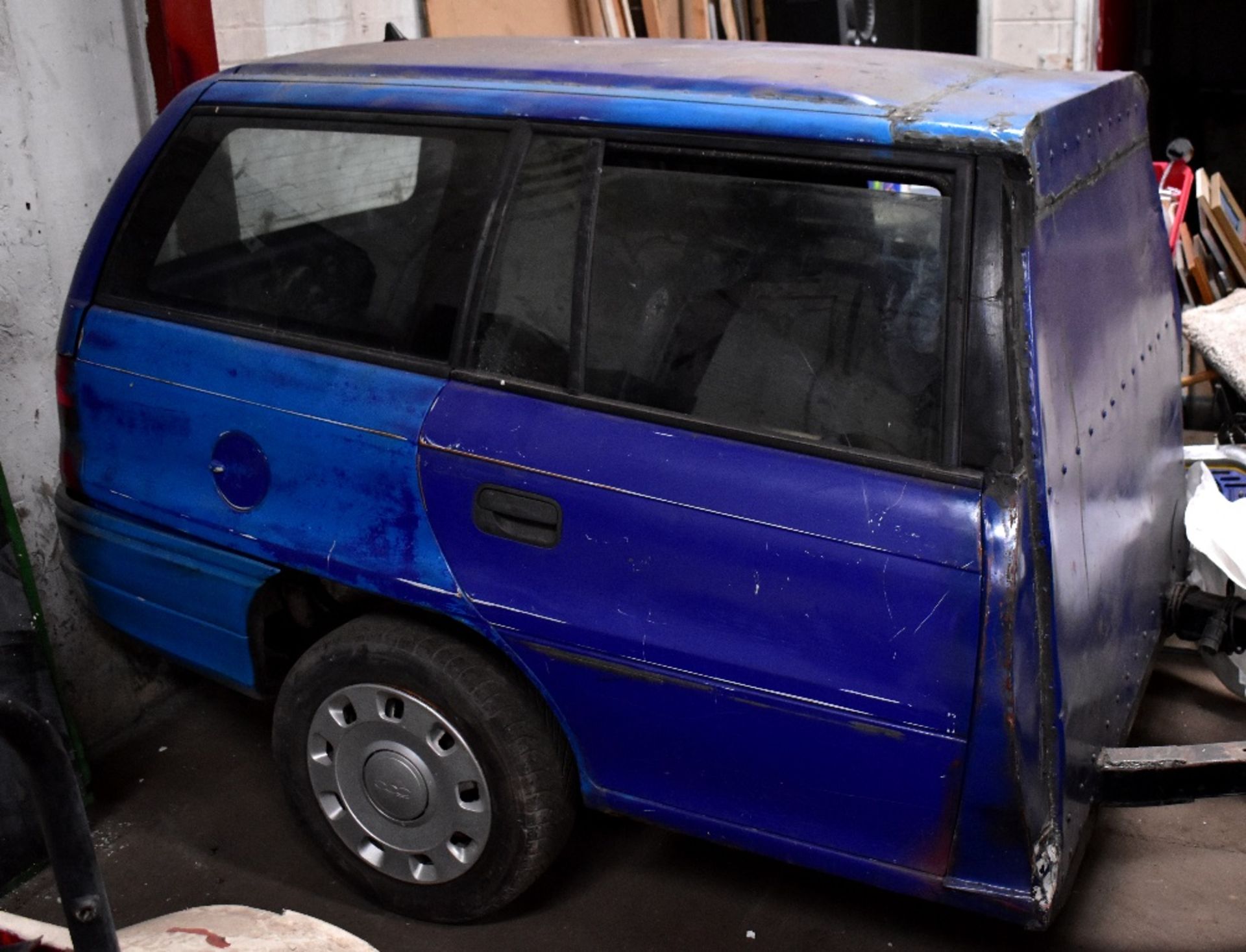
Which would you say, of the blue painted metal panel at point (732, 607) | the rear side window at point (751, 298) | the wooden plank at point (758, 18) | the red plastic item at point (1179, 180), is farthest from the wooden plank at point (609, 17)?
the blue painted metal panel at point (732, 607)

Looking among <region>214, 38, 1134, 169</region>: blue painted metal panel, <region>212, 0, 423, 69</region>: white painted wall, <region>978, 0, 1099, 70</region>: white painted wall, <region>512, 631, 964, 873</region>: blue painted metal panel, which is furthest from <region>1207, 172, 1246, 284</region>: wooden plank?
<region>512, 631, 964, 873</region>: blue painted metal panel

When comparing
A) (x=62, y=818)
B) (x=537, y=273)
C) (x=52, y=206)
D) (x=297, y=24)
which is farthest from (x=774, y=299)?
(x=297, y=24)

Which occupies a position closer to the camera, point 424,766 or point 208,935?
point 208,935

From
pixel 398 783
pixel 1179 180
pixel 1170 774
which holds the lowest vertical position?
pixel 398 783

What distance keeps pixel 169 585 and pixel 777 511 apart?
1503 millimetres

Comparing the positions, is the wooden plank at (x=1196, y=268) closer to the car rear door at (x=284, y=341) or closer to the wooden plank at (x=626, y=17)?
the wooden plank at (x=626, y=17)

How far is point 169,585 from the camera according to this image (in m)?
3.06

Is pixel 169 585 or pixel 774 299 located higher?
pixel 774 299

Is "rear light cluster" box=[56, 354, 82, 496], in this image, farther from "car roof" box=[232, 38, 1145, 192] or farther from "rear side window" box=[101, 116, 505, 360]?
"car roof" box=[232, 38, 1145, 192]

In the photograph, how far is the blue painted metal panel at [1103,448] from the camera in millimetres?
2281

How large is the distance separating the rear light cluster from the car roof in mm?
794

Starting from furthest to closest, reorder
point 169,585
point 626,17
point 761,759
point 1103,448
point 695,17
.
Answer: point 695,17
point 626,17
point 169,585
point 1103,448
point 761,759

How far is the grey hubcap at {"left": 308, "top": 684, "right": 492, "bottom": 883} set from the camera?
9.10 feet

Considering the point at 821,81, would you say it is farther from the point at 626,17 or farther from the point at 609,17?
the point at 626,17
